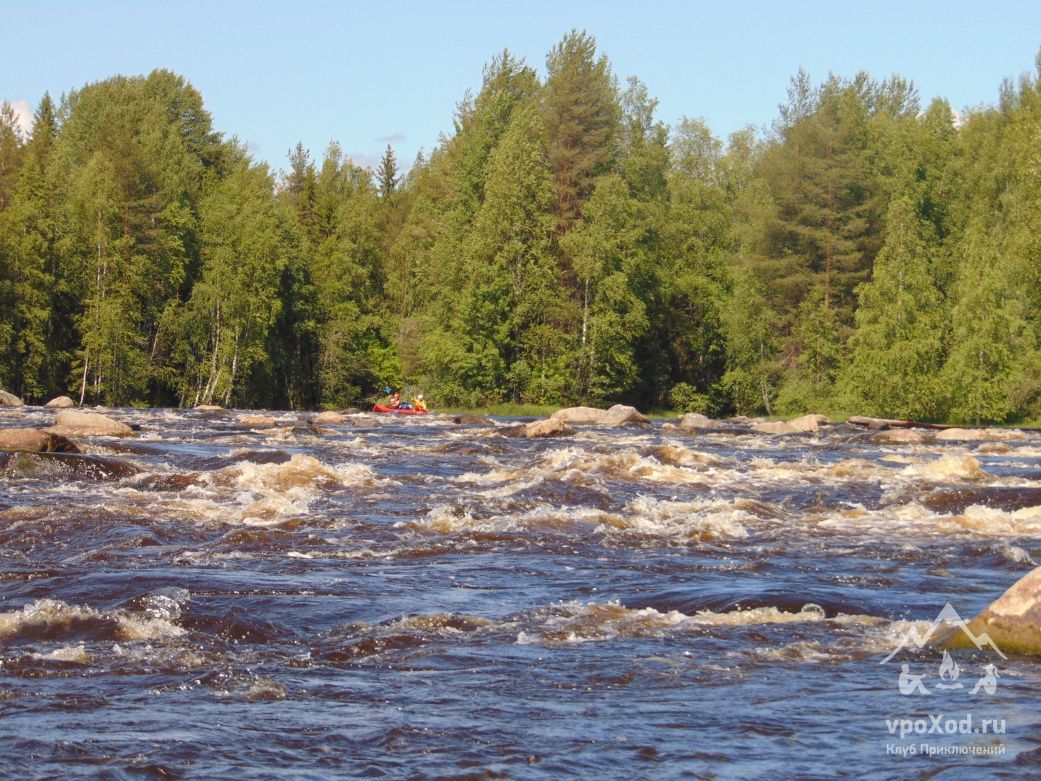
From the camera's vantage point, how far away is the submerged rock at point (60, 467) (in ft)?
55.0

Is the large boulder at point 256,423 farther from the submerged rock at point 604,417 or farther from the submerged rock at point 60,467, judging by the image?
the submerged rock at point 60,467

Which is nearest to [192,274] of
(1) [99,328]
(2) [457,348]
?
(1) [99,328]

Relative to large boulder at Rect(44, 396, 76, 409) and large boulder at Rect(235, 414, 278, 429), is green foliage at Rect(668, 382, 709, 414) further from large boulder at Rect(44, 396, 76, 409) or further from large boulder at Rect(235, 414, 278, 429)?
large boulder at Rect(44, 396, 76, 409)

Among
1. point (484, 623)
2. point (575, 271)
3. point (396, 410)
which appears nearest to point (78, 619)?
point (484, 623)

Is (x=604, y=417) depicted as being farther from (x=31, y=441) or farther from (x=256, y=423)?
(x=31, y=441)

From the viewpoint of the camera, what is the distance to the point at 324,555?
11562 mm

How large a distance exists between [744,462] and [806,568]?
11.2m

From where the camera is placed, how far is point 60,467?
55.9 feet

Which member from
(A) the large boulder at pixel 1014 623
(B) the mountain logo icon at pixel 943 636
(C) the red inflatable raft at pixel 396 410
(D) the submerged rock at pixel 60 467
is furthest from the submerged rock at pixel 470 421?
(A) the large boulder at pixel 1014 623

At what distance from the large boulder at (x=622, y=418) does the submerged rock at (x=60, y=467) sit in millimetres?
21103

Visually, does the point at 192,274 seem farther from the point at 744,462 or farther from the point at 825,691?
the point at 825,691

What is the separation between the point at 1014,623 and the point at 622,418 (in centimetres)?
2923
